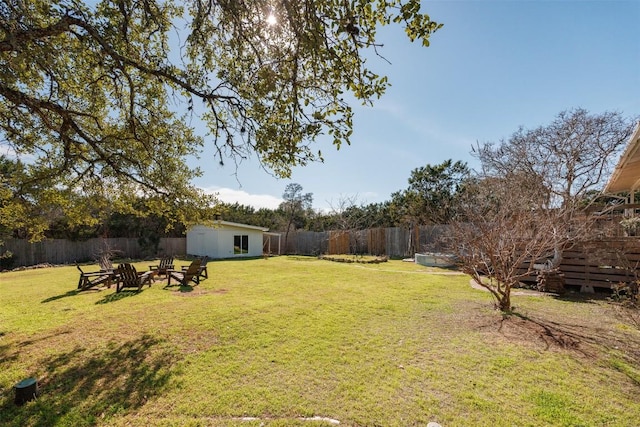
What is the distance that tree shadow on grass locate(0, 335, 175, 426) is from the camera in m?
2.86

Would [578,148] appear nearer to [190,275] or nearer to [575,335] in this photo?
[575,335]

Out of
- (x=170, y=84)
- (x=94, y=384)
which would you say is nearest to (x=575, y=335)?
(x=94, y=384)

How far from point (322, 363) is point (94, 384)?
2.68m

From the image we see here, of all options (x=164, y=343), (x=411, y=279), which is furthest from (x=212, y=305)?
(x=411, y=279)

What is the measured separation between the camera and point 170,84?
210 inches

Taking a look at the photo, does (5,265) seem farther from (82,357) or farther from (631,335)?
(631,335)

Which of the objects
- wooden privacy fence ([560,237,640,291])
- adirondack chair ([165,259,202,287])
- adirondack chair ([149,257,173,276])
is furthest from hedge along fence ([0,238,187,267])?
wooden privacy fence ([560,237,640,291])

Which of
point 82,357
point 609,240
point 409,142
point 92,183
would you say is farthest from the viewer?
point 409,142

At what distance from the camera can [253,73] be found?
4.18 meters

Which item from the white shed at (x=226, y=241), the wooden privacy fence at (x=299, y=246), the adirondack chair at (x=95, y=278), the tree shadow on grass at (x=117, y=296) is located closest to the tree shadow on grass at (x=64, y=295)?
the adirondack chair at (x=95, y=278)

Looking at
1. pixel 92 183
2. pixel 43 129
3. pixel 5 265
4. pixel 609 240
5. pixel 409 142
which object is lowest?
pixel 5 265

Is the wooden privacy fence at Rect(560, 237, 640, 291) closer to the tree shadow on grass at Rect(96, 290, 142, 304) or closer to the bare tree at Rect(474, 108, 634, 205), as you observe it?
the bare tree at Rect(474, 108, 634, 205)

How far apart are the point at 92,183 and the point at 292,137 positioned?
18.5 feet

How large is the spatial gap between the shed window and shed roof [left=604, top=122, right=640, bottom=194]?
20.8 m
